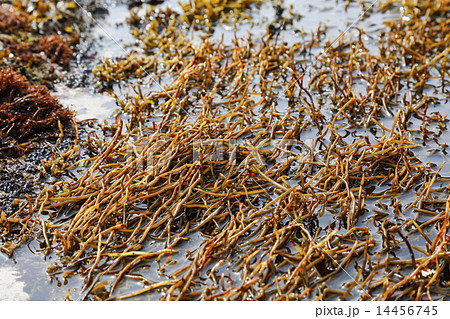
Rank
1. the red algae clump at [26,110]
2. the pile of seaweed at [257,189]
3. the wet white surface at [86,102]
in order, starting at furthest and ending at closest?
1. the wet white surface at [86,102]
2. the red algae clump at [26,110]
3. the pile of seaweed at [257,189]

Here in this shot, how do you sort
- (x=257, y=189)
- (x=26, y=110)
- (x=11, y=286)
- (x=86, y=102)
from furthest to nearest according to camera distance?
(x=86, y=102), (x=26, y=110), (x=257, y=189), (x=11, y=286)

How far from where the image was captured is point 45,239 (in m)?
3.06

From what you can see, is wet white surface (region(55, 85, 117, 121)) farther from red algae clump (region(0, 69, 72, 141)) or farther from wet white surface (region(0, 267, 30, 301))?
wet white surface (region(0, 267, 30, 301))

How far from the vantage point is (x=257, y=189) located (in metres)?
3.39

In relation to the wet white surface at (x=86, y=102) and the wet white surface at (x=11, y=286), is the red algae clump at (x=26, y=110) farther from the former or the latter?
the wet white surface at (x=11, y=286)

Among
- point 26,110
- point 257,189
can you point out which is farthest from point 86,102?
point 257,189

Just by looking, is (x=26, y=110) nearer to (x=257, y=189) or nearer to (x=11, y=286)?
(x=11, y=286)

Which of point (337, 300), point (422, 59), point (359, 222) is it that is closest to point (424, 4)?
point (422, 59)

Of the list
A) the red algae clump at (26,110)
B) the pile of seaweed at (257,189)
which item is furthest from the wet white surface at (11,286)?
the red algae clump at (26,110)

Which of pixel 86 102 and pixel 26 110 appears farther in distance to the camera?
pixel 86 102

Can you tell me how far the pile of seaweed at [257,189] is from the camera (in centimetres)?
279

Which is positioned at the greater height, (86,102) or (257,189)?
(86,102)

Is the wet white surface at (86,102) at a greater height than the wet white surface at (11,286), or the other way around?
the wet white surface at (86,102)

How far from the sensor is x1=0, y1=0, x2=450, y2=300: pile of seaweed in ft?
9.15
